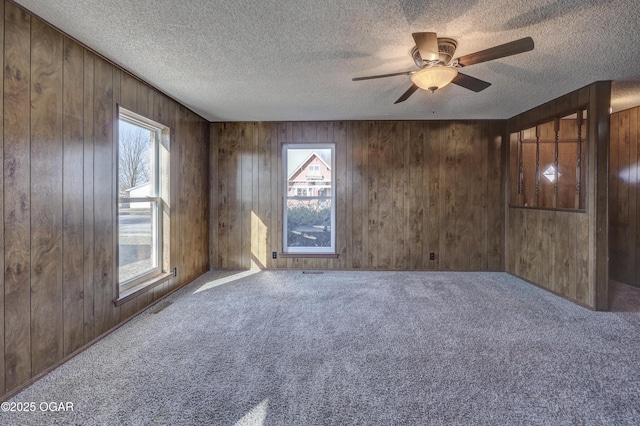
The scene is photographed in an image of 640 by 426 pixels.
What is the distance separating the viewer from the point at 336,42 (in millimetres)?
2273

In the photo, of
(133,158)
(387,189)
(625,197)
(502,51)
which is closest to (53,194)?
(133,158)

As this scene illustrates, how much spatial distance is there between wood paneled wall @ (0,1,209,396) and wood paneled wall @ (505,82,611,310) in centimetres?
495

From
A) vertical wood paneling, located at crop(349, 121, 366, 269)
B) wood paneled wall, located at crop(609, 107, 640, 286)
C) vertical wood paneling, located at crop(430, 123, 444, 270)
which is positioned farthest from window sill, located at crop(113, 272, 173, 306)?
wood paneled wall, located at crop(609, 107, 640, 286)

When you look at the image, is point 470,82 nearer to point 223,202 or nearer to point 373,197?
point 373,197

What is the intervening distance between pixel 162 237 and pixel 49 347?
1.70m

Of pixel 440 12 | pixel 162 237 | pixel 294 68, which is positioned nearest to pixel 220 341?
pixel 162 237

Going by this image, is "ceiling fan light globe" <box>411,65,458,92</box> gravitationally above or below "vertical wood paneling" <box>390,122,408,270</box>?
above

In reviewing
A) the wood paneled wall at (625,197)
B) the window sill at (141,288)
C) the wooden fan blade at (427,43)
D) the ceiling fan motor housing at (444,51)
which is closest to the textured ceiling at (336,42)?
the ceiling fan motor housing at (444,51)

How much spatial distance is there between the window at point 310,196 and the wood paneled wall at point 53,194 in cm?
240

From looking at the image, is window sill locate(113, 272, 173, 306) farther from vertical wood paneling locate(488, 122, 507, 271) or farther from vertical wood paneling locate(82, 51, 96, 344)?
vertical wood paneling locate(488, 122, 507, 271)

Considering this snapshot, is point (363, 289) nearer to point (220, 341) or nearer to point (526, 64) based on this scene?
point (220, 341)

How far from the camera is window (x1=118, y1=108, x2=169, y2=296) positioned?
294cm

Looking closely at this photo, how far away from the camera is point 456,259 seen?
4727 millimetres

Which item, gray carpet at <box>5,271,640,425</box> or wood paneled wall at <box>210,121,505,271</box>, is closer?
gray carpet at <box>5,271,640,425</box>
